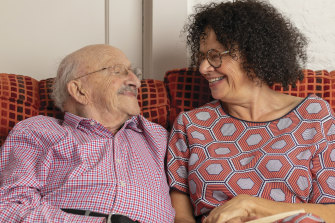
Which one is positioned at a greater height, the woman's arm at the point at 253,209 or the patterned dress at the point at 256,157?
the patterned dress at the point at 256,157

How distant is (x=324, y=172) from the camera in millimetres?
1596

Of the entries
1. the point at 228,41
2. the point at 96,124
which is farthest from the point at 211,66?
the point at 96,124

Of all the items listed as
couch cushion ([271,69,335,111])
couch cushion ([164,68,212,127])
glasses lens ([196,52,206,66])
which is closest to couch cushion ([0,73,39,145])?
couch cushion ([164,68,212,127])

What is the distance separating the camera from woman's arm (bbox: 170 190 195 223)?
1.73 metres

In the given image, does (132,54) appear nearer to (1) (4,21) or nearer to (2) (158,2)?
(2) (158,2)

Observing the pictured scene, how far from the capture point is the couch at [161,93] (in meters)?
1.89

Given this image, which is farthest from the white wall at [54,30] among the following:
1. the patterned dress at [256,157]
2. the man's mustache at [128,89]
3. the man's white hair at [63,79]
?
the patterned dress at [256,157]

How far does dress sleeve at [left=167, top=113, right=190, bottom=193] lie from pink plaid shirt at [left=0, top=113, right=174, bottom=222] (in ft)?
0.12

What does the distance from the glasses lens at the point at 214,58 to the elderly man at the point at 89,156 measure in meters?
0.34

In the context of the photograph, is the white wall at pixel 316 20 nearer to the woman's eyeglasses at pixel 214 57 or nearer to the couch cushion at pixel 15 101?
the woman's eyeglasses at pixel 214 57

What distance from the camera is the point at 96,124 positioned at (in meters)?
1.79

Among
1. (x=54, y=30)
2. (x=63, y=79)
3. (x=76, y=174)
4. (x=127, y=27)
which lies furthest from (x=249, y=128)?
(x=54, y=30)

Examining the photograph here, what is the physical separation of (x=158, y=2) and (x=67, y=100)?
0.78 m

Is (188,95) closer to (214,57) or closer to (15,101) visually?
(214,57)
